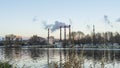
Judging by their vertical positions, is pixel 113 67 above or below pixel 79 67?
below

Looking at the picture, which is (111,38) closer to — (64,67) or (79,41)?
(79,41)

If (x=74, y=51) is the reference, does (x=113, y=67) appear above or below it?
below

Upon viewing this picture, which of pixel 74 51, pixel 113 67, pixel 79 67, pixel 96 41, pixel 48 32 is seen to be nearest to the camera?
pixel 79 67

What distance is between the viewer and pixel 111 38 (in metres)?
165

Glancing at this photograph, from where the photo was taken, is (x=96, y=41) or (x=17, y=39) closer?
(x=96, y=41)

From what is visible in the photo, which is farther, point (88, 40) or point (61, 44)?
point (61, 44)

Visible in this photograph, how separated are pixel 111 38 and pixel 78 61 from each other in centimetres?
16017

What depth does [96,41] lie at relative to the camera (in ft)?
534

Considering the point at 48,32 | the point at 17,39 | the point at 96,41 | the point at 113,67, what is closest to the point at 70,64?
the point at 113,67

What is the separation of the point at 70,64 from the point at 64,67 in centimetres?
23

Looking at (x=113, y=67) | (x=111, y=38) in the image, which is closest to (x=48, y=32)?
(x=111, y=38)

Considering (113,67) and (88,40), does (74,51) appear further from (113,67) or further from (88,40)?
(88,40)

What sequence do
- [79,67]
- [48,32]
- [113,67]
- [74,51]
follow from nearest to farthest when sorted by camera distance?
[79,67], [74,51], [113,67], [48,32]

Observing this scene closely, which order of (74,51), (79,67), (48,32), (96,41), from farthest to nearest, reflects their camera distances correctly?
(48,32) → (96,41) → (74,51) → (79,67)
